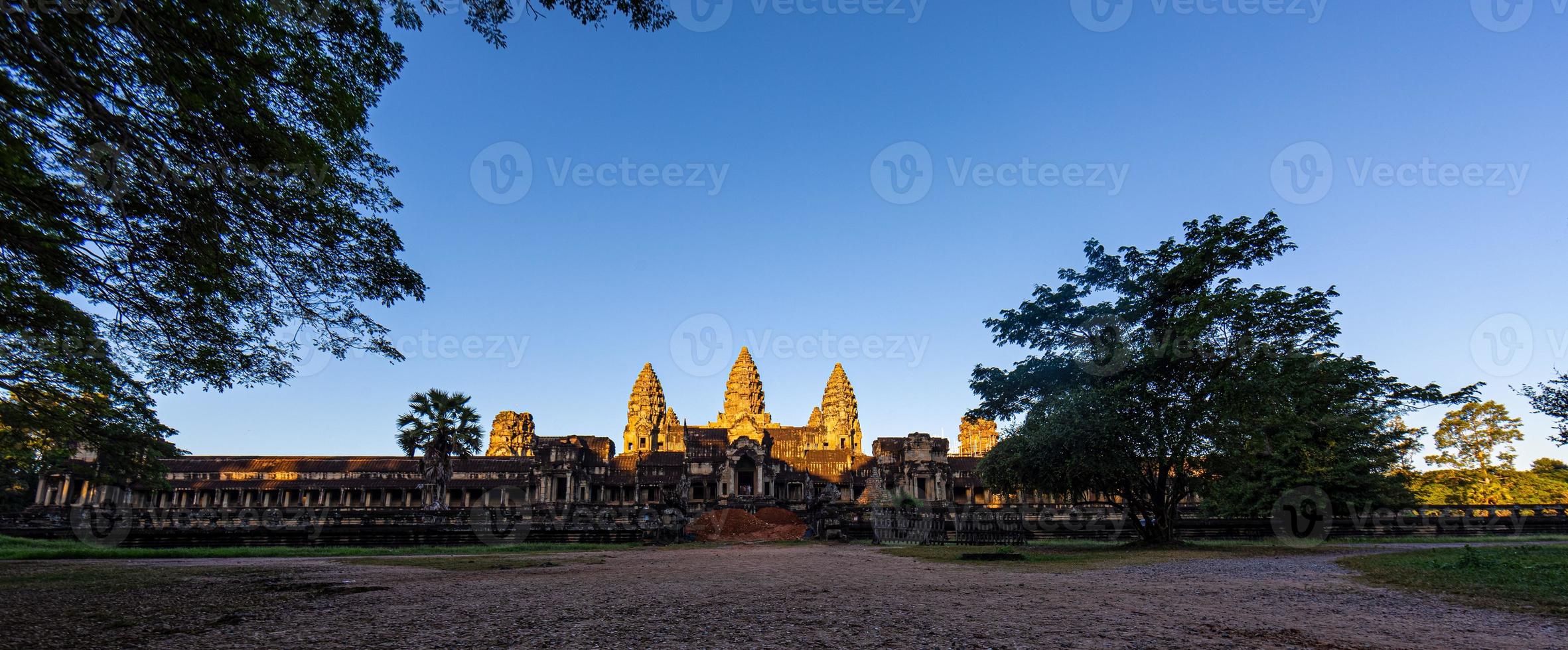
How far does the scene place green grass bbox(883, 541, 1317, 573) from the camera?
15539 millimetres

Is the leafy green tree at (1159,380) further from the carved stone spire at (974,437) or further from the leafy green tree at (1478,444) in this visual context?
the carved stone spire at (974,437)

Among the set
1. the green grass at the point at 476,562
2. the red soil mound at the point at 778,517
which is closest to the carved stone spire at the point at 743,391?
the red soil mound at the point at 778,517

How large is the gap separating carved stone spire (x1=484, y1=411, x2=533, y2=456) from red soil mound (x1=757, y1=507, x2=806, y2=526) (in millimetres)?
53171

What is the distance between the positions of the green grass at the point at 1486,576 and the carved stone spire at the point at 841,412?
85647mm

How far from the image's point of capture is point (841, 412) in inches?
4094

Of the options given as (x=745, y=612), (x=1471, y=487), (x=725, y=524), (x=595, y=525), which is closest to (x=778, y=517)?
(x=725, y=524)

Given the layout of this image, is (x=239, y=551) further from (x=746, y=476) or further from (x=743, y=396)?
(x=743, y=396)

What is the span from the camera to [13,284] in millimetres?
8258

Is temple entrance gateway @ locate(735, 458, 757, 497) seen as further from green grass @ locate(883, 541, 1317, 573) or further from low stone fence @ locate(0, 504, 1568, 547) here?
green grass @ locate(883, 541, 1317, 573)

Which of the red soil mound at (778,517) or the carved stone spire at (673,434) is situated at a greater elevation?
the carved stone spire at (673,434)

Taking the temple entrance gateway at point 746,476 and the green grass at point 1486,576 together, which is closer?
the green grass at point 1486,576

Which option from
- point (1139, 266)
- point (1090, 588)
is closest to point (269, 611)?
point (1090, 588)

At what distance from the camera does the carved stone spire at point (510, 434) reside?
8825 centimetres

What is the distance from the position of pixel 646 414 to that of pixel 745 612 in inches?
3597
